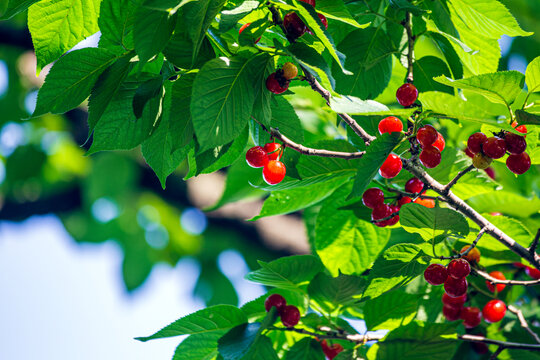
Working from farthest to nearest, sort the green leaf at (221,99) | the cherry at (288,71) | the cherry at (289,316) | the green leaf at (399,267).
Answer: the cherry at (289,316), the green leaf at (399,267), the cherry at (288,71), the green leaf at (221,99)

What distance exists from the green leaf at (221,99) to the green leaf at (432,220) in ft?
1.20

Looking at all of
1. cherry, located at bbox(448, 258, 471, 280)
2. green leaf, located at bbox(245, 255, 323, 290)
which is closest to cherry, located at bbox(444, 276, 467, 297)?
cherry, located at bbox(448, 258, 471, 280)

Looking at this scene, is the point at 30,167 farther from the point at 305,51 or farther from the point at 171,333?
the point at 305,51

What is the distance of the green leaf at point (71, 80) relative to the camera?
0.95 m

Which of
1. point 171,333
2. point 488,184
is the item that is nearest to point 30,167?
point 171,333

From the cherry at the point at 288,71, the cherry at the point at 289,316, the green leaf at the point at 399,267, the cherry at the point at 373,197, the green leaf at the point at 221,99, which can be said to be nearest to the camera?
the green leaf at the point at 221,99

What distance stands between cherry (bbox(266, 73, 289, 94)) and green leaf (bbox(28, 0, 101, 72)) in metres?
0.37

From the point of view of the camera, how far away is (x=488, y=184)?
127cm

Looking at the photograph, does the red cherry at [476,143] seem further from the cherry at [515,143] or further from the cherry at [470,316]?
the cherry at [470,316]

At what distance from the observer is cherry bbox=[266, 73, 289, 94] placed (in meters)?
0.92

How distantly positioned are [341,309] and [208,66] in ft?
2.52

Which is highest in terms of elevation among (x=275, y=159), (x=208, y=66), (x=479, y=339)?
(x=208, y=66)

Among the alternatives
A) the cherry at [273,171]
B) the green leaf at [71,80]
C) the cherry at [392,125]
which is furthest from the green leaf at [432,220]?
the green leaf at [71,80]

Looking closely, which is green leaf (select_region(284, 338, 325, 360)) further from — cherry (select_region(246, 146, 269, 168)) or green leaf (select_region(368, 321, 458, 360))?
cherry (select_region(246, 146, 269, 168))
